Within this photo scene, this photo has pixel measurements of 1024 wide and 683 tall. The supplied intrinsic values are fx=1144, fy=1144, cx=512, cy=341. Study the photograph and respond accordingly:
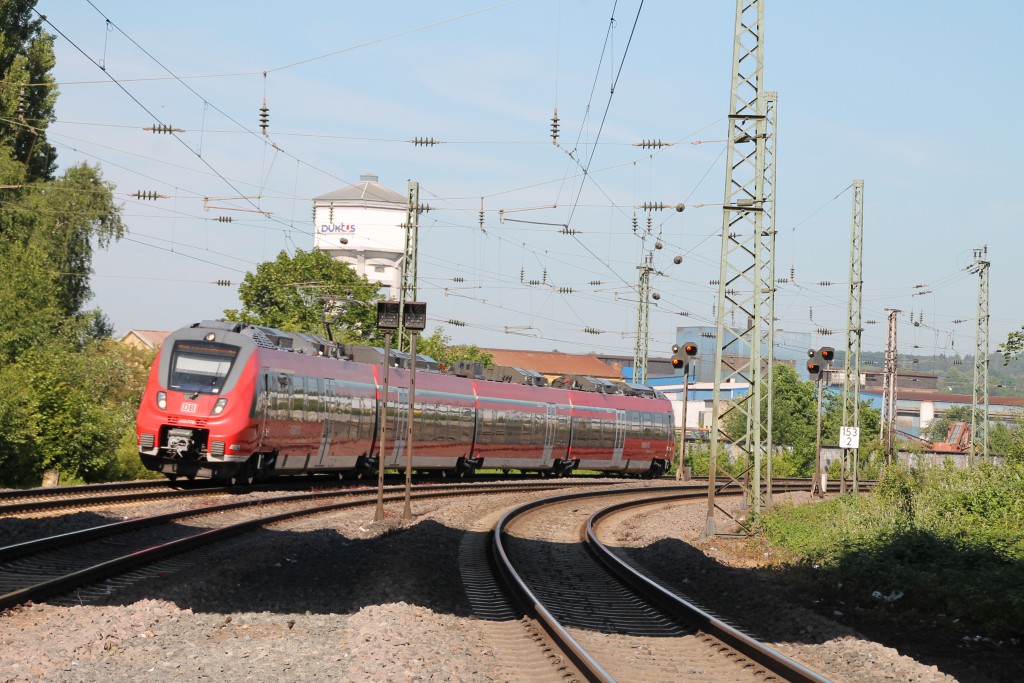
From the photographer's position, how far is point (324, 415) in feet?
99.2

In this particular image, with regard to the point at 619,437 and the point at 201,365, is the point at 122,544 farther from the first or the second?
the point at 619,437

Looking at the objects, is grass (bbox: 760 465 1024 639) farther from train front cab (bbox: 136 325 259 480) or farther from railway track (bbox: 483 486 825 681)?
train front cab (bbox: 136 325 259 480)

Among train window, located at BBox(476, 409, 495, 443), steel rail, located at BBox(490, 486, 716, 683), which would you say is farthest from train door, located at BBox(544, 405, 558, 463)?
steel rail, located at BBox(490, 486, 716, 683)

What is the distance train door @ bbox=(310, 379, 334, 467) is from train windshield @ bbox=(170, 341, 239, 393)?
3.65 m

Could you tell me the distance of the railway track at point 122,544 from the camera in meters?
12.9

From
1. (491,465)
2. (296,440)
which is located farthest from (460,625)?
(491,465)

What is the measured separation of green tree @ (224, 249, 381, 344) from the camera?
8050 cm

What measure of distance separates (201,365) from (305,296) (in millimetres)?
56005

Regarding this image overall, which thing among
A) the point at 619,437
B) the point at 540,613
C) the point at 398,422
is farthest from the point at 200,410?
the point at 619,437

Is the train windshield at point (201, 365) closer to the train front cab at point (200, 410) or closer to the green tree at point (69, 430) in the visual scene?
the train front cab at point (200, 410)

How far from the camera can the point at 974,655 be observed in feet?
39.6

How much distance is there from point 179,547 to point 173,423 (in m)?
9.99

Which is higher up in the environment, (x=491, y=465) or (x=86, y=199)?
(x=86, y=199)

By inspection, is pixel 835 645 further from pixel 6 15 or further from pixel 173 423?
pixel 6 15
